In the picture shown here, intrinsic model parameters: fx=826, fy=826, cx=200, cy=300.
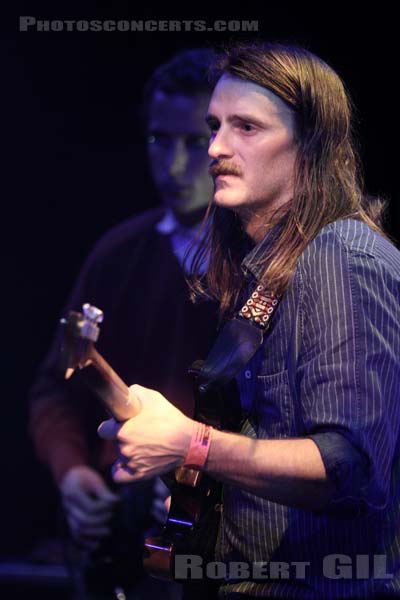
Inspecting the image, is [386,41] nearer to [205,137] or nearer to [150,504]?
[205,137]

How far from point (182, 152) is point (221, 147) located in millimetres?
1517

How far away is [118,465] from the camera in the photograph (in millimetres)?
1635

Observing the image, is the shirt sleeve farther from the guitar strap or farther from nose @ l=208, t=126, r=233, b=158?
nose @ l=208, t=126, r=233, b=158

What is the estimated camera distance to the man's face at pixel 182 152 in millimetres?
3322

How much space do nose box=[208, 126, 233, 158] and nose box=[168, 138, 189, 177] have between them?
1453 mm

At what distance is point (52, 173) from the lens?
12.4ft

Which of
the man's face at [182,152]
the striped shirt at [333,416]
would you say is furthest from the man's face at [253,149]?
the man's face at [182,152]

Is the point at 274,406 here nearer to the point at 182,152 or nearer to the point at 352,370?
the point at 352,370

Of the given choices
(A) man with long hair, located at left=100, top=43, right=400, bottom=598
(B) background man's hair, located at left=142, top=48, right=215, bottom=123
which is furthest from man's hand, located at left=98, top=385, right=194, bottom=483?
(B) background man's hair, located at left=142, top=48, right=215, bottom=123

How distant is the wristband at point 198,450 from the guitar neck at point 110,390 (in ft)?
0.43

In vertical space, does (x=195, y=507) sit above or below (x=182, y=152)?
below

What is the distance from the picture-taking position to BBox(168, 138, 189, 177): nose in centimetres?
333

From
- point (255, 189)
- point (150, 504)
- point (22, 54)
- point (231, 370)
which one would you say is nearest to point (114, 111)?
point (22, 54)

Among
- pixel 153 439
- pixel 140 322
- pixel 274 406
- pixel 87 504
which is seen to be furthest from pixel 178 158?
pixel 153 439
